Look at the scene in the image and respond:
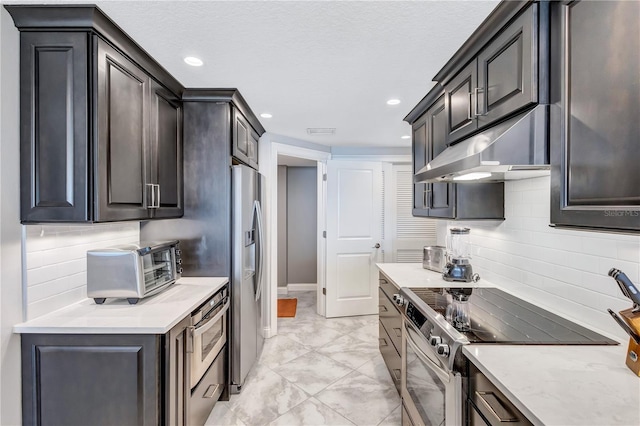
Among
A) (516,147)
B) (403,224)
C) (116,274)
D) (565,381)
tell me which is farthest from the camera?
(403,224)

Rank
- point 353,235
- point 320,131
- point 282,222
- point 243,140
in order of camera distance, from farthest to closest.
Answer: point 282,222, point 353,235, point 320,131, point 243,140

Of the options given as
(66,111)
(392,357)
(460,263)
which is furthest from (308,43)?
(392,357)

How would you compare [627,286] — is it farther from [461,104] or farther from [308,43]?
[308,43]

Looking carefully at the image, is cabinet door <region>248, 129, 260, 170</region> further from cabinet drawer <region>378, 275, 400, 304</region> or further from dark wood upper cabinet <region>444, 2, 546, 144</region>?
dark wood upper cabinet <region>444, 2, 546, 144</region>

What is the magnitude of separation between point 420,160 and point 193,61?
1.97 metres

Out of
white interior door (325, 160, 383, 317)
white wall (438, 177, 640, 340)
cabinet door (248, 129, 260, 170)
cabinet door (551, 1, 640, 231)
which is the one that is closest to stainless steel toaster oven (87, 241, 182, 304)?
cabinet door (248, 129, 260, 170)

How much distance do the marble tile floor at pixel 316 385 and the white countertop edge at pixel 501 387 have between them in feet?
4.17

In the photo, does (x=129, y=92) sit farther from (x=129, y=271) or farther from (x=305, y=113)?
(x=305, y=113)

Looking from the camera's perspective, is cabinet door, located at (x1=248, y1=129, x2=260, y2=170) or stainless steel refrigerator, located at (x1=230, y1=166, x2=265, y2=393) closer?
stainless steel refrigerator, located at (x1=230, y1=166, x2=265, y2=393)

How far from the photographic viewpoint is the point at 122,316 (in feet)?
5.30

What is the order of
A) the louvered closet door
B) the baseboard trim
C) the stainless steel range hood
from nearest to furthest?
1. the stainless steel range hood
2. the louvered closet door
3. the baseboard trim

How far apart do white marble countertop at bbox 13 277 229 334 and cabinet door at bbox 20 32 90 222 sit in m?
0.51

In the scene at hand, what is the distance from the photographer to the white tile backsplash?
1.54m

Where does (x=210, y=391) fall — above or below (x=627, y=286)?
below
